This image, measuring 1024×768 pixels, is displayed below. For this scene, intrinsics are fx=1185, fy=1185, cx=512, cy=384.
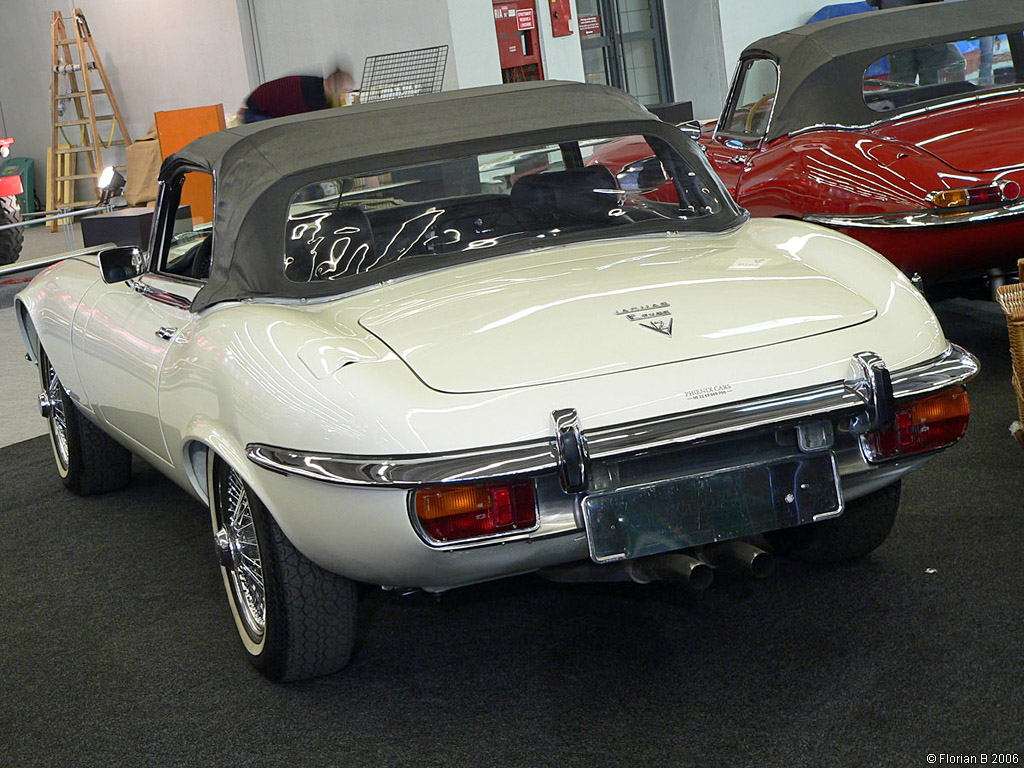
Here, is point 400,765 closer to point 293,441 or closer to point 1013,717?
point 293,441

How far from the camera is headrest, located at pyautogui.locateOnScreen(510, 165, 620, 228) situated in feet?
10.2

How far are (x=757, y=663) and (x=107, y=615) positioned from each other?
1.79m

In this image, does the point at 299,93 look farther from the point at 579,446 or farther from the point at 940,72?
the point at 579,446

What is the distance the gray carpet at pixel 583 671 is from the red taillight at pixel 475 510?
0.48 metres

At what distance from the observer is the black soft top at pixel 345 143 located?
2861 millimetres

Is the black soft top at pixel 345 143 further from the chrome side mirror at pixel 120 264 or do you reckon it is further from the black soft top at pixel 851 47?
the black soft top at pixel 851 47

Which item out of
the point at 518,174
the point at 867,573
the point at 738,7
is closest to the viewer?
the point at 867,573

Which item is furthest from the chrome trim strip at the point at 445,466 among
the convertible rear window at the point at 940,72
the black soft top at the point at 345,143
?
the convertible rear window at the point at 940,72

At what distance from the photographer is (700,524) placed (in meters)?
2.26

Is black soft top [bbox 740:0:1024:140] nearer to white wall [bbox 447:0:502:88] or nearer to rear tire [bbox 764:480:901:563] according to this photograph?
rear tire [bbox 764:480:901:563]

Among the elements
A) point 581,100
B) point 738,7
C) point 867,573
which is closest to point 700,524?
point 867,573

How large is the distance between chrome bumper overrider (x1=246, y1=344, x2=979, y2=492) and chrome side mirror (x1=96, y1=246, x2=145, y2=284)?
1.28m

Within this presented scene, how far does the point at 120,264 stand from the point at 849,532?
2151mm

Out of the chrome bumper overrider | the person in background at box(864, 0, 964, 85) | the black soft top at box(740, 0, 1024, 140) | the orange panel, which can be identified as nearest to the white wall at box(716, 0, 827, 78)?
the orange panel
